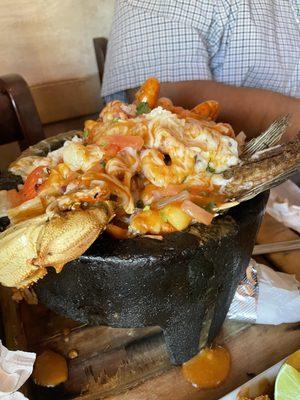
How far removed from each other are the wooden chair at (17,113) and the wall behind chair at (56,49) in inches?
22.4

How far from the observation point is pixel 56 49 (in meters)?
1.75

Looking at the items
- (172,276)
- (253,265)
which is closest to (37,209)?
(172,276)

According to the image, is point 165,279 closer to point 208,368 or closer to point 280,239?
point 208,368

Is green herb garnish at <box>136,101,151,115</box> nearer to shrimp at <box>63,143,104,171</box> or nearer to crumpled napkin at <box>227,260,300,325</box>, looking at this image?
shrimp at <box>63,143,104,171</box>

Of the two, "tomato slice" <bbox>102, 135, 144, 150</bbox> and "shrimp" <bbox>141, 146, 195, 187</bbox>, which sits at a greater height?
"tomato slice" <bbox>102, 135, 144, 150</bbox>

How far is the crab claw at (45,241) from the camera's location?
526 millimetres

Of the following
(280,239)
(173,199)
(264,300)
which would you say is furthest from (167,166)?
(280,239)

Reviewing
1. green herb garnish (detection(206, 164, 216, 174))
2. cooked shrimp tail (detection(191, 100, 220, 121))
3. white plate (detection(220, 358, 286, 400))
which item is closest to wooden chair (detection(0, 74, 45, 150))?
cooked shrimp tail (detection(191, 100, 220, 121))

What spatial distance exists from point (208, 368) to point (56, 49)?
1.52 m

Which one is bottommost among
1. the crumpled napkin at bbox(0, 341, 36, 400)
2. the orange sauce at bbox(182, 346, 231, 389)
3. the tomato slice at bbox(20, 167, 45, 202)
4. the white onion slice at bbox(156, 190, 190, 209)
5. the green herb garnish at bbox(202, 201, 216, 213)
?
the orange sauce at bbox(182, 346, 231, 389)

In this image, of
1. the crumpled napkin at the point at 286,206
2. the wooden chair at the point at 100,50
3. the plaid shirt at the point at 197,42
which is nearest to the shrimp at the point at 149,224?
the crumpled napkin at the point at 286,206

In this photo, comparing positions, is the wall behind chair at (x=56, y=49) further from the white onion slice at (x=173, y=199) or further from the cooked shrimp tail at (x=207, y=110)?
the white onion slice at (x=173, y=199)

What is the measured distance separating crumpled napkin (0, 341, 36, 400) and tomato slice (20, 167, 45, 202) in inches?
11.3

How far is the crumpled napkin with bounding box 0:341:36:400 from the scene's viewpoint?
64 cm
